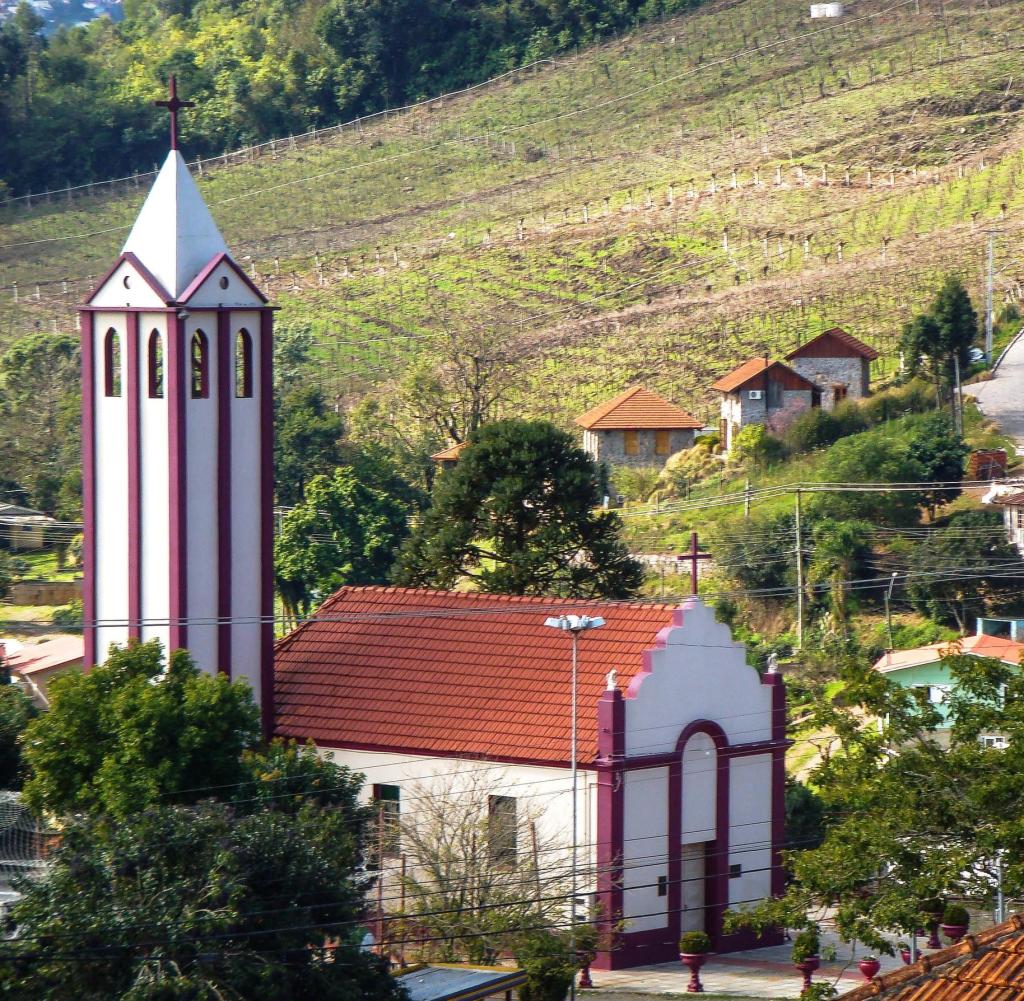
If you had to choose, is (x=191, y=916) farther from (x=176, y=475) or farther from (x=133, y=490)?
(x=133, y=490)

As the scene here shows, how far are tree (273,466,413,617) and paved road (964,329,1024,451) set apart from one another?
18877mm

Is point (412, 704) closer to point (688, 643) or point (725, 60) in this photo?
point (688, 643)

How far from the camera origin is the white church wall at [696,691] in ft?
113

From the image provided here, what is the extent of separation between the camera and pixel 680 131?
114 meters

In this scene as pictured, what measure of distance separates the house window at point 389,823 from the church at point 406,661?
0.27 feet

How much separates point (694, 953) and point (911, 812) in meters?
7.10

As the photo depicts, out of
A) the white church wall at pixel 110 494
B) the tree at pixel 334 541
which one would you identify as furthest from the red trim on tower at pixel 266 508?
the tree at pixel 334 541

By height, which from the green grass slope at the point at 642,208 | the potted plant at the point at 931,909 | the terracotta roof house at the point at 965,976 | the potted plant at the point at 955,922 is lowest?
the potted plant at the point at 955,922

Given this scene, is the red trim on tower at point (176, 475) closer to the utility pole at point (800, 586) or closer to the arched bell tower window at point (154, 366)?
the arched bell tower window at point (154, 366)

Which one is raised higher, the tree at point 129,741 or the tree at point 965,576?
the tree at point 965,576

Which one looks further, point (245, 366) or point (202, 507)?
point (245, 366)

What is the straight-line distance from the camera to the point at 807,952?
28.6m

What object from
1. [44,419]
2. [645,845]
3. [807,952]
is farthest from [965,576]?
[44,419]

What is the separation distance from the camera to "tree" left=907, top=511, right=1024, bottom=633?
55.5m
